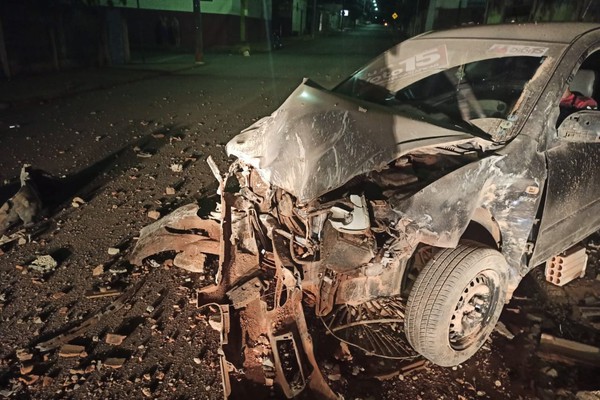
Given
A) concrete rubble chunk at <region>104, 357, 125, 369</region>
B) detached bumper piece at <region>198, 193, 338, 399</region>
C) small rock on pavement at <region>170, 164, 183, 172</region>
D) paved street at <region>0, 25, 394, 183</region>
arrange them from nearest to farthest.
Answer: detached bumper piece at <region>198, 193, 338, 399</region> → concrete rubble chunk at <region>104, 357, 125, 369</region> → small rock on pavement at <region>170, 164, 183, 172</region> → paved street at <region>0, 25, 394, 183</region>

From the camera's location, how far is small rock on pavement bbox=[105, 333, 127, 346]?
2.72 m

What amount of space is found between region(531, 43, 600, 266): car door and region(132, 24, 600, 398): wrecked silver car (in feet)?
0.05

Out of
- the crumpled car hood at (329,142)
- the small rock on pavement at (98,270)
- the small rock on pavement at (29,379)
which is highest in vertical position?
the crumpled car hood at (329,142)

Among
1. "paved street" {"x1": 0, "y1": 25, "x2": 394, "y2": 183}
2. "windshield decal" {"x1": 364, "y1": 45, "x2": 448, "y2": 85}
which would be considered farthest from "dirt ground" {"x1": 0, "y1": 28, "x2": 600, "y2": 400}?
"windshield decal" {"x1": 364, "y1": 45, "x2": 448, "y2": 85}

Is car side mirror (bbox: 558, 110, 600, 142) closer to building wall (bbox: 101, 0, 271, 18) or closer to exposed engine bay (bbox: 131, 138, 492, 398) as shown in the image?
exposed engine bay (bbox: 131, 138, 492, 398)

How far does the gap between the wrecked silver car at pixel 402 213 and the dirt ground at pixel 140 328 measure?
20cm

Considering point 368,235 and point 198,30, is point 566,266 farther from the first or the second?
point 198,30

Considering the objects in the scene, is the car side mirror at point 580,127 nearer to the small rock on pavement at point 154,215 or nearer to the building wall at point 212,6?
the small rock on pavement at point 154,215

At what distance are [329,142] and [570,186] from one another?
164 centimetres

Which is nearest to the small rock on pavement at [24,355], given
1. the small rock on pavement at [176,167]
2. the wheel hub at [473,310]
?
the wheel hub at [473,310]

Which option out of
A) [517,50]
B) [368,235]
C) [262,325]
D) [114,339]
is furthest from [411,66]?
[114,339]

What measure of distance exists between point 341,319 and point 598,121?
204 cm

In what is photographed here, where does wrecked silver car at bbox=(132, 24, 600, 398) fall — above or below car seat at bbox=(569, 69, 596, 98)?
below

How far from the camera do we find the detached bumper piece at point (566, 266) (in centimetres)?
337
